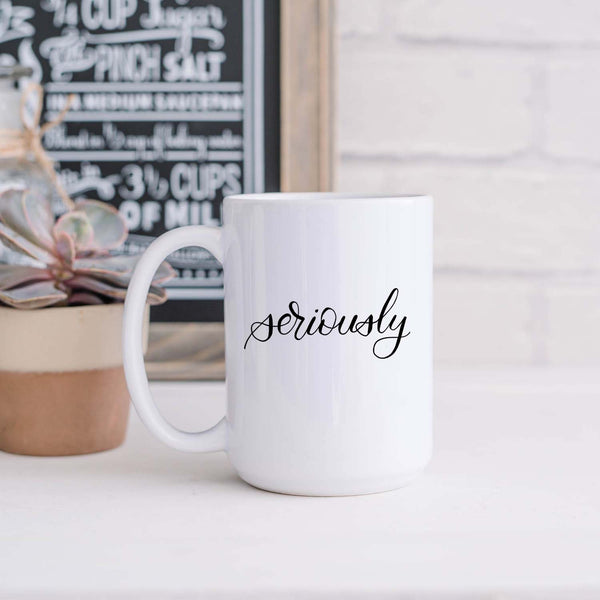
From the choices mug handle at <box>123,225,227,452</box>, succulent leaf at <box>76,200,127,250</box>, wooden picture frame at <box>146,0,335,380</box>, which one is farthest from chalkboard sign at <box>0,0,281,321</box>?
mug handle at <box>123,225,227,452</box>

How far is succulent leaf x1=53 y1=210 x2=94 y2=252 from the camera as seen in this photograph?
0.60 meters

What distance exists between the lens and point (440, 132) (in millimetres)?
832

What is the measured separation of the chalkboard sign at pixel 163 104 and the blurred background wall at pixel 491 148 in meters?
0.10

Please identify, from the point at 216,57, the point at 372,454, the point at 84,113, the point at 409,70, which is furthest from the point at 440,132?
the point at 372,454

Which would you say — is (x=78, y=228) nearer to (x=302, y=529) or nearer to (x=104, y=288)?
(x=104, y=288)

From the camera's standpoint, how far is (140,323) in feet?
1.67

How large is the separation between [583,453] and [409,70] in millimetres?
411

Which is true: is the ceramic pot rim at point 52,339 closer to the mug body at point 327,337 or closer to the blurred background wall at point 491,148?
the mug body at point 327,337

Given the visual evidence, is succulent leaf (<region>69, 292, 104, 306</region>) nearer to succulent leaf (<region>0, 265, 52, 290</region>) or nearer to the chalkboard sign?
succulent leaf (<region>0, 265, 52, 290</region>)

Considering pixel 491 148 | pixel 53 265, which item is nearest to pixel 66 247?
pixel 53 265

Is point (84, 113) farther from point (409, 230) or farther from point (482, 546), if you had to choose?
point (482, 546)

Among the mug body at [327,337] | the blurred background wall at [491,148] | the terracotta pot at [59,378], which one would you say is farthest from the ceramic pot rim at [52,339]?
the blurred background wall at [491,148]

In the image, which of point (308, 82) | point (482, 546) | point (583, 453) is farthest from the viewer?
point (308, 82)

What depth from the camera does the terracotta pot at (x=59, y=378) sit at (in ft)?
1.83
